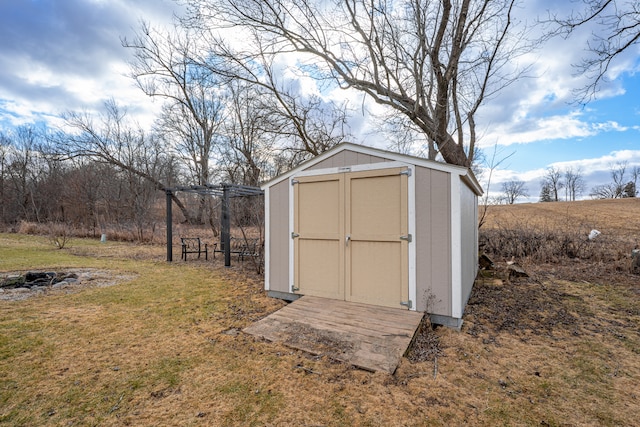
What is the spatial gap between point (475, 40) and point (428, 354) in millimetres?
7597

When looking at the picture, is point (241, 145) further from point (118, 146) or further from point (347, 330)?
point (347, 330)

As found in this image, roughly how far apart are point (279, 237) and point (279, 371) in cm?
236

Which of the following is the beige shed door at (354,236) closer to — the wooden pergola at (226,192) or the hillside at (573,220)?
the wooden pergola at (226,192)

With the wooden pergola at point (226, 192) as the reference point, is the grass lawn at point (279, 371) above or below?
below

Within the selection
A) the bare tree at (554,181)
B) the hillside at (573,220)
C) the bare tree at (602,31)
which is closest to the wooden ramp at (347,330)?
the bare tree at (602,31)

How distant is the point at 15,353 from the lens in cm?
279

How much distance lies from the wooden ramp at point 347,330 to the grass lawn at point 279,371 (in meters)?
0.14

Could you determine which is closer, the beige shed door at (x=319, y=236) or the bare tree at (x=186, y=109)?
the beige shed door at (x=319, y=236)

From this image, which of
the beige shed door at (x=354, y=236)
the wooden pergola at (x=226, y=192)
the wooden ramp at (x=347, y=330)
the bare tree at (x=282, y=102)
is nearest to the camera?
the wooden ramp at (x=347, y=330)

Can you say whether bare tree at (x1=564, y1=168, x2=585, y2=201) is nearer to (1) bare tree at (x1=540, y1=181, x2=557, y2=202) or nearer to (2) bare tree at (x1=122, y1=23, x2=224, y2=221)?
(1) bare tree at (x1=540, y1=181, x2=557, y2=202)

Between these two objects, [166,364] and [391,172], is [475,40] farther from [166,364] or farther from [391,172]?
[166,364]

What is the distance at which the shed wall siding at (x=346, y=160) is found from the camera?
388 centimetres

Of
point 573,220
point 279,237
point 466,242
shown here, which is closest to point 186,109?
point 279,237

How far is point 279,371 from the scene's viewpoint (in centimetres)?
251
